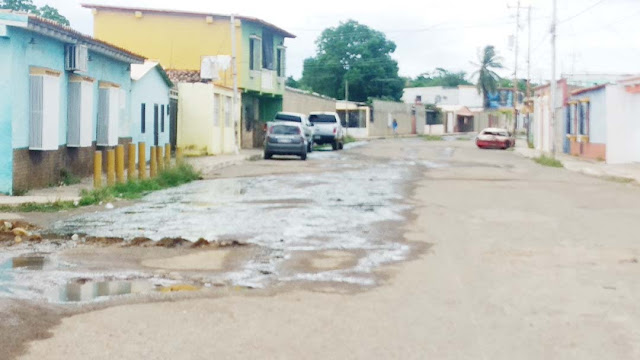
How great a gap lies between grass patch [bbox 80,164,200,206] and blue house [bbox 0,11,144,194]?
1720 millimetres

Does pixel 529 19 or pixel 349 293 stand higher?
pixel 529 19

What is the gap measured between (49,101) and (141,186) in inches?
115

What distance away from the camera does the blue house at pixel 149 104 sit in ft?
97.5

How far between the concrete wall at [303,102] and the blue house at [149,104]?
70.8 ft

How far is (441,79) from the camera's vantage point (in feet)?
495

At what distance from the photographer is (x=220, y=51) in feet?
153

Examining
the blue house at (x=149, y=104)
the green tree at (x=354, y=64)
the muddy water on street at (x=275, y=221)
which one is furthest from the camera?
the green tree at (x=354, y=64)

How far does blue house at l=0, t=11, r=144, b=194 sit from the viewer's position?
1828 centimetres

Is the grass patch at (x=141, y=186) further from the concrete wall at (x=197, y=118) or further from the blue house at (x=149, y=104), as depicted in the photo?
the concrete wall at (x=197, y=118)

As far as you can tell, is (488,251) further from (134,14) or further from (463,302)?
(134,14)

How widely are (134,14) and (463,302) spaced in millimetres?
41077

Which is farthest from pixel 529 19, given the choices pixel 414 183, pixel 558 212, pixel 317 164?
pixel 558 212

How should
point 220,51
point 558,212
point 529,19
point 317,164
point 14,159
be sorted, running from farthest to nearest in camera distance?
point 529,19
point 220,51
point 317,164
point 14,159
point 558,212

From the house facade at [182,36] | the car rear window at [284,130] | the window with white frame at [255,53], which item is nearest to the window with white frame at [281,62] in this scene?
the window with white frame at [255,53]
